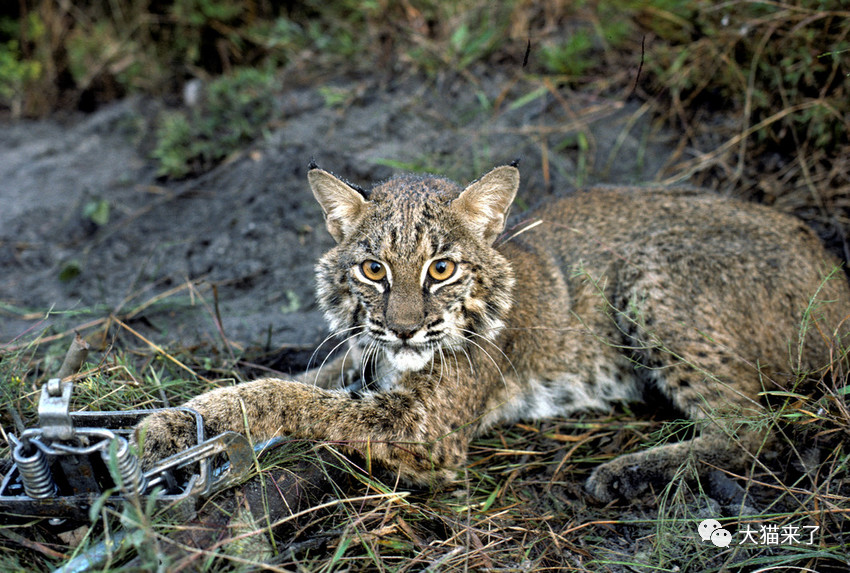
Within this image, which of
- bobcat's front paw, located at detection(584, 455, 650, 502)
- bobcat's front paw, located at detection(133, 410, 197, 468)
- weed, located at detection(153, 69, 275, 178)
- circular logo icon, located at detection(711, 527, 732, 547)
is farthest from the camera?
weed, located at detection(153, 69, 275, 178)

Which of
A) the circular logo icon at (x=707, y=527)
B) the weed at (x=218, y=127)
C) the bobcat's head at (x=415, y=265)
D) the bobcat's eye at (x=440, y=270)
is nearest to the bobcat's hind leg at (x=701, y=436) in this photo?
the circular logo icon at (x=707, y=527)

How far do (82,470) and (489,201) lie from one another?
8.28ft

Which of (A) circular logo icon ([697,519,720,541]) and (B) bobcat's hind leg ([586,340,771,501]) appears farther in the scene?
(B) bobcat's hind leg ([586,340,771,501])

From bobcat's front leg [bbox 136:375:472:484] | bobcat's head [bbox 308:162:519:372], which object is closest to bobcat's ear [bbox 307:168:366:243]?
bobcat's head [bbox 308:162:519:372]

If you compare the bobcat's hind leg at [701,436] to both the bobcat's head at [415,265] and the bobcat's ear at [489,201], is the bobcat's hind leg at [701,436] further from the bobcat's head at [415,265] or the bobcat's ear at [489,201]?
the bobcat's ear at [489,201]

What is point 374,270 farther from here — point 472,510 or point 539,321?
point 472,510

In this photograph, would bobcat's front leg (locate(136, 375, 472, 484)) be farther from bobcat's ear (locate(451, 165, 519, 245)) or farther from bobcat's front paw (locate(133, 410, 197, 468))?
bobcat's ear (locate(451, 165, 519, 245))

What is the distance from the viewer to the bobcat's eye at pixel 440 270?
12.2 ft

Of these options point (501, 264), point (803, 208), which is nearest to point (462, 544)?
point (501, 264)

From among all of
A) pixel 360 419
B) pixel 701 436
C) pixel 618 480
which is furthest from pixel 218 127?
pixel 701 436

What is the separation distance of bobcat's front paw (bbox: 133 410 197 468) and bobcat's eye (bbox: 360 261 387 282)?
1.21m

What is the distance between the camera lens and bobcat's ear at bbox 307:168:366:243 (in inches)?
156

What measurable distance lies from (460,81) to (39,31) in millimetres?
6285

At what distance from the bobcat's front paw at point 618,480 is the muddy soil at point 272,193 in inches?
98.5
